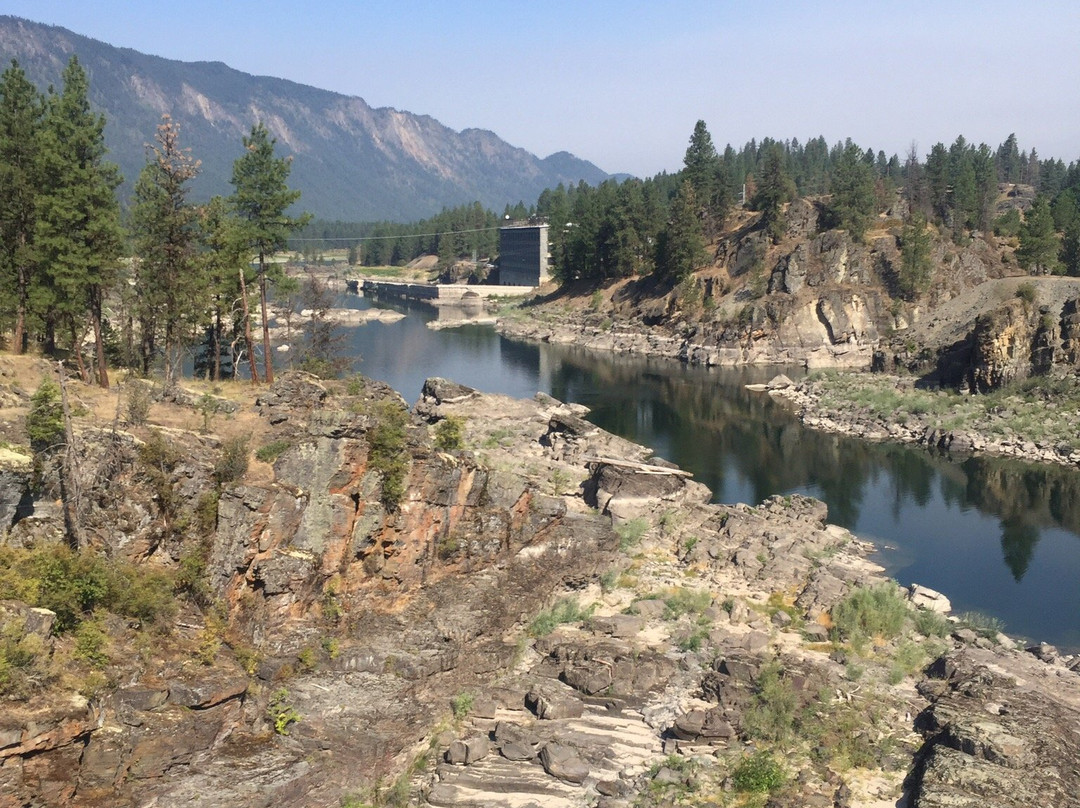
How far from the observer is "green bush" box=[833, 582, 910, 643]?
25144 mm

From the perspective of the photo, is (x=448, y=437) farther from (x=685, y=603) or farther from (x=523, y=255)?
(x=523, y=255)

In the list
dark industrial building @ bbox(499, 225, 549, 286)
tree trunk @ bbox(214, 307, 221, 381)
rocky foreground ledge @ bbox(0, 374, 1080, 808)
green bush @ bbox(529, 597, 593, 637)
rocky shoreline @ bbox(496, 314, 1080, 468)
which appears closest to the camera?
rocky foreground ledge @ bbox(0, 374, 1080, 808)

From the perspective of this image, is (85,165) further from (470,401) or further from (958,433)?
(958,433)

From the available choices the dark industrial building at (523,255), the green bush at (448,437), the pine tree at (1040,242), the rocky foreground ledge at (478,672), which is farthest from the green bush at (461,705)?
the dark industrial building at (523,255)

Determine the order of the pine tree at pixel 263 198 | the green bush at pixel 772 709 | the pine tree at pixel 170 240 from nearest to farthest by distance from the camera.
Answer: the green bush at pixel 772 709 → the pine tree at pixel 170 240 → the pine tree at pixel 263 198

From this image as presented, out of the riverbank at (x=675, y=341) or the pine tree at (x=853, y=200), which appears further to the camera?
the pine tree at (x=853, y=200)

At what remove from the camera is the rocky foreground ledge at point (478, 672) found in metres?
16.6

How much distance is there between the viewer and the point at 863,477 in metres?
47.1

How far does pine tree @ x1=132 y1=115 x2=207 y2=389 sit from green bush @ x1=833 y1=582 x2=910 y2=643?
21.6 metres

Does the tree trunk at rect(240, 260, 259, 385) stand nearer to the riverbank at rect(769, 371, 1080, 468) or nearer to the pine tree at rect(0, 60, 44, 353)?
the pine tree at rect(0, 60, 44, 353)

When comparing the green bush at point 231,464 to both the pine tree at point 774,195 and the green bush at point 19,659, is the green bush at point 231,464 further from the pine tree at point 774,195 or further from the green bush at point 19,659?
the pine tree at point 774,195

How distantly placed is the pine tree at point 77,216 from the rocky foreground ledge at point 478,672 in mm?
6911

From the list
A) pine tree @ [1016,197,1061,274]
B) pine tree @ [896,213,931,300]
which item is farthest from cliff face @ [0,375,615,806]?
pine tree @ [1016,197,1061,274]

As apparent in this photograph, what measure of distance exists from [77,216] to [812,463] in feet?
125
